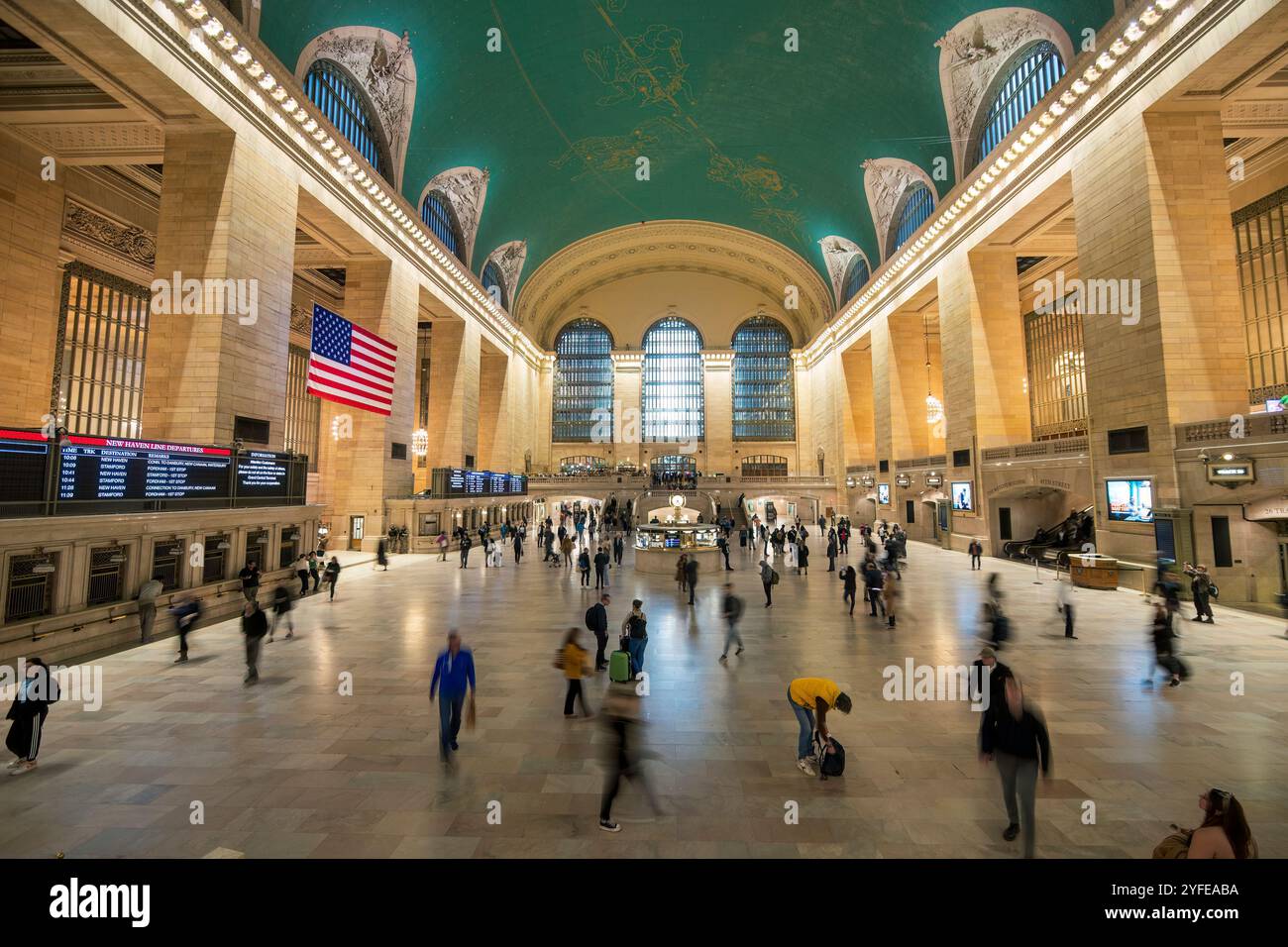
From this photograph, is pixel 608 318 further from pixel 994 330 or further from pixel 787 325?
pixel 994 330

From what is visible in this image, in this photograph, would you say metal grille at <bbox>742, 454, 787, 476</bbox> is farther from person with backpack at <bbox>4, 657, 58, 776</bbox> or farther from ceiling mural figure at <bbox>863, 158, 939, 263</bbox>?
person with backpack at <bbox>4, 657, 58, 776</bbox>

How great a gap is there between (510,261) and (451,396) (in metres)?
12.4

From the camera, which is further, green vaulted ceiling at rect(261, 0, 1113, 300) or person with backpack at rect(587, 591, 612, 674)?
green vaulted ceiling at rect(261, 0, 1113, 300)

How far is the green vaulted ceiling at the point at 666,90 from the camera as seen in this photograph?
18.5 meters

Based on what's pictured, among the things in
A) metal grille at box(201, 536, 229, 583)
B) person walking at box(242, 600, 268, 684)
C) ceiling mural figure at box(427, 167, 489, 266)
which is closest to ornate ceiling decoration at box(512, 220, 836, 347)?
ceiling mural figure at box(427, 167, 489, 266)

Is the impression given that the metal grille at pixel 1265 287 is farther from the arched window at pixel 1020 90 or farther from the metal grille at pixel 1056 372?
the metal grille at pixel 1056 372

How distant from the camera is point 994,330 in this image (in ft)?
68.8

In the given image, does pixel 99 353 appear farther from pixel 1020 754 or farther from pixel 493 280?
pixel 1020 754

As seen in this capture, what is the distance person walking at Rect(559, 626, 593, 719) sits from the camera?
5.43 m

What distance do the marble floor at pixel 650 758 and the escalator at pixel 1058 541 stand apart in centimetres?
881

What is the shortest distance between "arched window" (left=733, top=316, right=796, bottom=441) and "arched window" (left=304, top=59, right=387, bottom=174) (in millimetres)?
33951

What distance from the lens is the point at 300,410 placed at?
29.7 m

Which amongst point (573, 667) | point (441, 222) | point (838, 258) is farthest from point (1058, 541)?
point (441, 222)

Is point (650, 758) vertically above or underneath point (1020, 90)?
underneath
